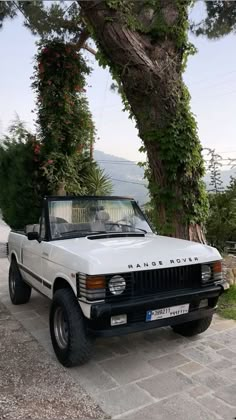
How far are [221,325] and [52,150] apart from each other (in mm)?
6041

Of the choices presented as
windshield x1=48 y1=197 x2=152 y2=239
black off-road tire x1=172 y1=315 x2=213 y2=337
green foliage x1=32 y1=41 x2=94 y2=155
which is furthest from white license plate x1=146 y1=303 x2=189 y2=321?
green foliage x1=32 y1=41 x2=94 y2=155

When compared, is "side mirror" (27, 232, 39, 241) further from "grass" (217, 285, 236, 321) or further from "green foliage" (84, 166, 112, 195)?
"green foliage" (84, 166, 112, 195)

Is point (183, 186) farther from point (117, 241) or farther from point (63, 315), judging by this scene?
point (63, 315)

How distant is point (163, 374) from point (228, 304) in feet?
7.30

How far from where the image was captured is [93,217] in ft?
13.9

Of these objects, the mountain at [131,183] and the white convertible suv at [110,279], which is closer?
the white convertible suv at [110,279]

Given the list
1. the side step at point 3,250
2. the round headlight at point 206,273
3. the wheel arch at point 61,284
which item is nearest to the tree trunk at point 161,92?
the round headlight at point 206,273

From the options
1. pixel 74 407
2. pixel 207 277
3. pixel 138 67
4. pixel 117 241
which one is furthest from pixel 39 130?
pixel 74 407

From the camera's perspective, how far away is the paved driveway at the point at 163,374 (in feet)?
8.21

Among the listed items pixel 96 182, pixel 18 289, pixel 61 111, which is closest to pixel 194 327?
pixel 18 289

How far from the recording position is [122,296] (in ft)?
9.55

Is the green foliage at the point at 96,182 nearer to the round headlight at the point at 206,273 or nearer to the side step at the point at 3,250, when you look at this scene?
the side step at the point at 3,250

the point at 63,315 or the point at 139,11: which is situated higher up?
the point at 139,11

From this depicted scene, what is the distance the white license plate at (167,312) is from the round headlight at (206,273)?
1.08 feet
